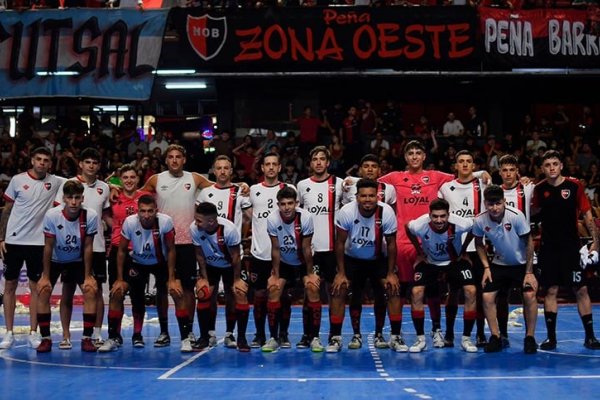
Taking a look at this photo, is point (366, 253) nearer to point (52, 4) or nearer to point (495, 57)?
point (495, 57)

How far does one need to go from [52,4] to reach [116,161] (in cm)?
423

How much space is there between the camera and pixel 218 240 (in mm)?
11234

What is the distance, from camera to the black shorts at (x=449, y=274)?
1120 cm

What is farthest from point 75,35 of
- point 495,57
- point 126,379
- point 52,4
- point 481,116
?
point 126,379

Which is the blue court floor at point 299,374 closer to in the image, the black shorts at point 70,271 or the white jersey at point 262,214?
the black shorts at point 70,271

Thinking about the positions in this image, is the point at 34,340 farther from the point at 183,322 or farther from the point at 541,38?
the point at 541,38

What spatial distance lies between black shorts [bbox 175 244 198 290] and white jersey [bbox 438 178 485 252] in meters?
3.30

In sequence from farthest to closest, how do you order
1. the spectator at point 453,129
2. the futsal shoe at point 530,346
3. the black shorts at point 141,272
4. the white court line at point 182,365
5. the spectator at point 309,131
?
the spectator at point 453,129, the spectator at point 309,131, the black shorts at point 141,272, the futsal shoe at point 530,346, the white court line at point 182,365

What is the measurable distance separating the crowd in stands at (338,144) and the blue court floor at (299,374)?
32.9 ft

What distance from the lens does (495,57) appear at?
21.9m

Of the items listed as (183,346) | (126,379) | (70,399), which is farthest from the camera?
(183,346)

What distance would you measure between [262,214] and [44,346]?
123 inches

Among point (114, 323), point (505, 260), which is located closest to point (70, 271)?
point (114, 323)

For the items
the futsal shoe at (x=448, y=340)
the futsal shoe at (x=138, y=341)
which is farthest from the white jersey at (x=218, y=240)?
the futsal shoe at (x=448, y=340)
